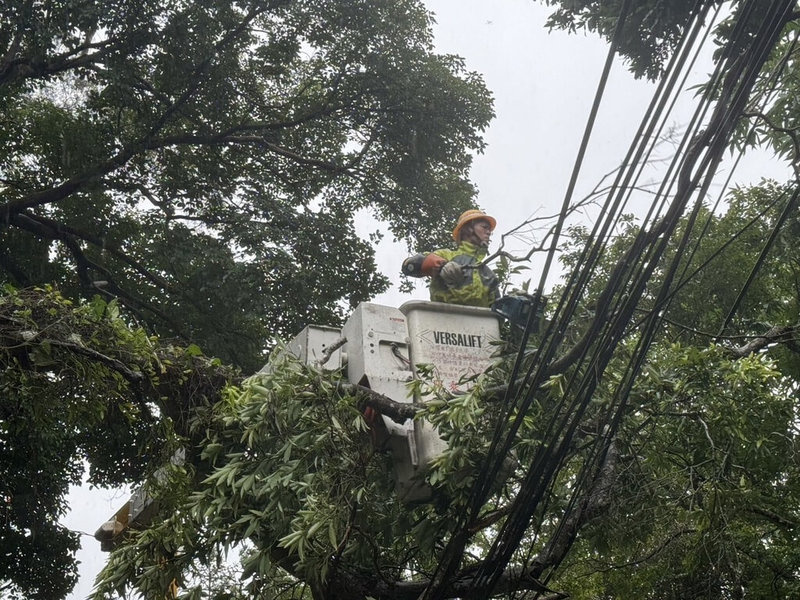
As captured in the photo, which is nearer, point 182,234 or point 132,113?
point 182,234

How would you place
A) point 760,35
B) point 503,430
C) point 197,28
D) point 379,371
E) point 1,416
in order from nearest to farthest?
point 760,35 → point 503,430 → point 379,371 → point 1,416 → point 197,28

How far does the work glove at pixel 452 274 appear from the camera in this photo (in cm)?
636

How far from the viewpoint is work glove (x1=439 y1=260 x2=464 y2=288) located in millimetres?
6363

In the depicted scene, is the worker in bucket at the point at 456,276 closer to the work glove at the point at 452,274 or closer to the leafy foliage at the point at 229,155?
the work glove at the point at 452,274

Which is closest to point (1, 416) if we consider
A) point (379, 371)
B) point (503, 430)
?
point (379, 371)

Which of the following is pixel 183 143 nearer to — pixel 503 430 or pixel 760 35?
pixel 503 430

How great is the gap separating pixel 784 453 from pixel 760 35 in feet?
15.6

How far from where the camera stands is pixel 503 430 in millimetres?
5051

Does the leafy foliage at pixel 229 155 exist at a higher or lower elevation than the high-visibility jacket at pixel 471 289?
higher

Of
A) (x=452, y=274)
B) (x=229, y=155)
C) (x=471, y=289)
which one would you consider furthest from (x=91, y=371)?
(x=229, y=155)

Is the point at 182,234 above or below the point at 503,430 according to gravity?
above

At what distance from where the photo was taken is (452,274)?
6367mm

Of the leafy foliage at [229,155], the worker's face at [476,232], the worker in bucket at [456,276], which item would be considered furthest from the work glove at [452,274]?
the leafy foliage at [229,155]

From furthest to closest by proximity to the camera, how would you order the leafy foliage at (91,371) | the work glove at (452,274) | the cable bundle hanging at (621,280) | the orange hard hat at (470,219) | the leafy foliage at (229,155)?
the leafy foliage at (229,155) < the orange hard hat at (470,219) < the work glove at (452,274) < the leafy foliage at (91,371) < the cable bundle hanging at (621,280)
